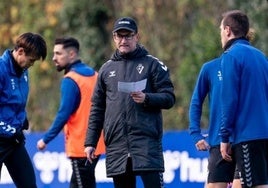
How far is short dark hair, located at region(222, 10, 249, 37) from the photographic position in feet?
36.1

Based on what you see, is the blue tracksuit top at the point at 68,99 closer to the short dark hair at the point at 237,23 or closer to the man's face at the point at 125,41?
the man's face at the point at 125,41

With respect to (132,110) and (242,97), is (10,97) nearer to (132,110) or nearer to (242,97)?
(132,110)

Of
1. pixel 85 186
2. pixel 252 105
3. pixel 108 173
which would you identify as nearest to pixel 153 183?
pixel 108 173

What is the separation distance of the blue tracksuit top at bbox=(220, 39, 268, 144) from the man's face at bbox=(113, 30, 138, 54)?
98cm

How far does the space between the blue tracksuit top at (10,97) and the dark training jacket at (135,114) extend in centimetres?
92

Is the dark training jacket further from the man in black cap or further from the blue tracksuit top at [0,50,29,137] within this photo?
the blue tracksuit top at [0,50,29,137]

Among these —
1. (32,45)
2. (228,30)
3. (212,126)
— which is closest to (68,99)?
(32,45)

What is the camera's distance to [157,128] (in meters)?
11.4

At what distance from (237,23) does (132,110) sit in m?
1.27

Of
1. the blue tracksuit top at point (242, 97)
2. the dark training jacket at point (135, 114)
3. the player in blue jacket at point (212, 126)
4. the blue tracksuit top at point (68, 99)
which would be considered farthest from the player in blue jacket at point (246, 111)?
the blue tracksuit top at point (68, 99)

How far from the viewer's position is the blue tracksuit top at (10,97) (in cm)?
1177

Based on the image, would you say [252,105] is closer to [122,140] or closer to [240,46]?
[240,46]

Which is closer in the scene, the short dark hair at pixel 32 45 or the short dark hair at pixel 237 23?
the short dark hair at pixel 237 23

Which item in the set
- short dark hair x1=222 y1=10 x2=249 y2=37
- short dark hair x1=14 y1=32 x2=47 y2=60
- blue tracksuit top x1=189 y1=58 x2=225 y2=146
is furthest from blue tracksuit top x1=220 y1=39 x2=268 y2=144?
short dark hair x1=14 y1=32 x2=47 y2=60
